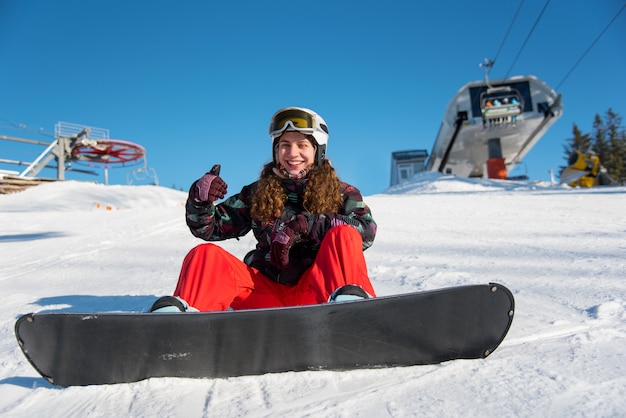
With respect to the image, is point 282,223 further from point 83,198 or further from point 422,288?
point 83,198

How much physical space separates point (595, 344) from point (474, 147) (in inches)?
984

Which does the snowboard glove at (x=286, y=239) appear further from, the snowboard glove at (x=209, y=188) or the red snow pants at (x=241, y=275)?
the snowboard glove at (x=209, y=188)

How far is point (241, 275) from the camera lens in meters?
1.77

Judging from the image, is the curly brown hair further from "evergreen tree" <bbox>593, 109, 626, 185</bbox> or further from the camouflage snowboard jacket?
"evergreen tree" <bbox>593, 109, 626, 185</bbox>

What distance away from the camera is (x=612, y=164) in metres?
38.0

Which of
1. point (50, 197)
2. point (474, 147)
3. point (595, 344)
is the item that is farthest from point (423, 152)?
point (595, 344)

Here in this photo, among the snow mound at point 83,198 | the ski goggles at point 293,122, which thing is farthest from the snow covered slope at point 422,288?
the snow mound at point 83,198

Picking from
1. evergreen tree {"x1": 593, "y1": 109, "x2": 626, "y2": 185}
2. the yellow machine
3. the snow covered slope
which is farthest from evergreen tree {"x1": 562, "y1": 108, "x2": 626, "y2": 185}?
the snow covered slope

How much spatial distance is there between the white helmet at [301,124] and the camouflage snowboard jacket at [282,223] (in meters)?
0.25

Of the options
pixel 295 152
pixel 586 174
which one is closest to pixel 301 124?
pixel 295 152

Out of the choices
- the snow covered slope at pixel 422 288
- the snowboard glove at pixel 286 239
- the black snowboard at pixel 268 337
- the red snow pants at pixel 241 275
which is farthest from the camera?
the snowboard glove at pixel 286 239

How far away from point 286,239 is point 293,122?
673mm

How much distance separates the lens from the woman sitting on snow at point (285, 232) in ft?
5.20

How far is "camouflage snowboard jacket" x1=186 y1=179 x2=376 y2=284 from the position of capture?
1.91 metres
